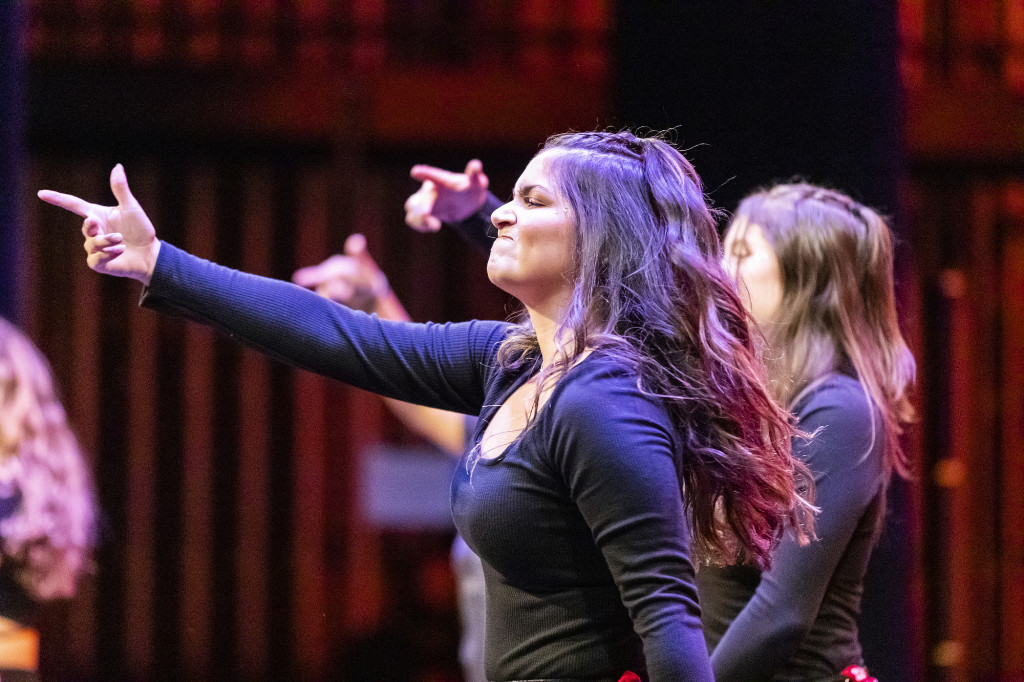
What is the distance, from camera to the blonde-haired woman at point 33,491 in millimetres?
2168

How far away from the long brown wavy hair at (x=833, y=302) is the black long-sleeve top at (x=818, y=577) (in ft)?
0.18

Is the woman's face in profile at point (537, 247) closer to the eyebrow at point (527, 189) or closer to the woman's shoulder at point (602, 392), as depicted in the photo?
the eyebrow at point (527, 189)

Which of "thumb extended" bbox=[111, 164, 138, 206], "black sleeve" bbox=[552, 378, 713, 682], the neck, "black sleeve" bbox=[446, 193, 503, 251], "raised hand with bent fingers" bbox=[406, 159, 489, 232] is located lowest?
"black sleeve" bbox=[552, 378, 713, 682]

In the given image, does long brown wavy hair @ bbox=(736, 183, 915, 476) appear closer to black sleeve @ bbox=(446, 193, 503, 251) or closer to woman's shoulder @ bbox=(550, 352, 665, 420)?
black sleeve @ bbox=(446, 193, 503, 251)

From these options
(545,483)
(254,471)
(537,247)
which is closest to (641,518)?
(545,483)

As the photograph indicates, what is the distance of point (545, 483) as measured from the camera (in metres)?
1.29

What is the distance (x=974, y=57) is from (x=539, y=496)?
4.20 metres

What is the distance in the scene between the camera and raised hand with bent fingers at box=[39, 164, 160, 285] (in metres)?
1.42

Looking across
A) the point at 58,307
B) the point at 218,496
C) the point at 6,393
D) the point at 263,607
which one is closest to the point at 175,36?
the point at 58,307

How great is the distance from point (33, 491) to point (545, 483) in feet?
4.77

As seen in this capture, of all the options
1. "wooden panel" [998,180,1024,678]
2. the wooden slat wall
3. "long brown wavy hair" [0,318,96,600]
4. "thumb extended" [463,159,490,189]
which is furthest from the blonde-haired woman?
"wooden panel" [998,180,1024,678]

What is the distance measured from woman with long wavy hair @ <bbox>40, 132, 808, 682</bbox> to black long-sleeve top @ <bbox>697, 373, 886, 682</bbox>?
14cm

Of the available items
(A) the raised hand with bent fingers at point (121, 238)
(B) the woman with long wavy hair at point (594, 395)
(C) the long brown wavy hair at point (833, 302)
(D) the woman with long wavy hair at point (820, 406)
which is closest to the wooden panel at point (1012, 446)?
(D) the woman with long wavy hair at point (820, 406)

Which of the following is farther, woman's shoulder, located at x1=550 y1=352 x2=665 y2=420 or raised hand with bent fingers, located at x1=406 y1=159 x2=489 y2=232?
raised hand with bent fingers, located at x1=406 y1=159 x2=489 y2=232
